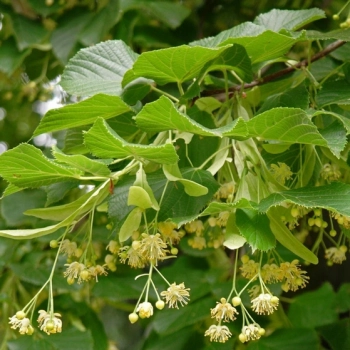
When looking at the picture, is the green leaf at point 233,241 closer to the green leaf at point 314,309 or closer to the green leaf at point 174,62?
the green leaf at point 174,62

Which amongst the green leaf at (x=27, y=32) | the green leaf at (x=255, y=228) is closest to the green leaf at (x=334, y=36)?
the green leaf at (x=255, y=228)

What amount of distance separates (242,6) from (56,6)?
0.40 m

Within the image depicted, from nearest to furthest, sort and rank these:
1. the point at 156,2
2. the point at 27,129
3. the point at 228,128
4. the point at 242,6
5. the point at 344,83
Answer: the point at 228,128, the point at 344,83, the point at 156,2, the point at 242,6, the point at 27,129

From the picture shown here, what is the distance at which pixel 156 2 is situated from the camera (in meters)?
0.99

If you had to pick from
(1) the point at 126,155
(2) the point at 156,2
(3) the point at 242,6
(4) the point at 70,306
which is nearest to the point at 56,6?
(2) the point at 156,2

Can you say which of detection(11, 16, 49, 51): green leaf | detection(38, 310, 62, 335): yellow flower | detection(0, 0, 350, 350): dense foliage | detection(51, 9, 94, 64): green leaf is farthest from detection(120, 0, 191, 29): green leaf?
detection(38, 310, 62, 335): yellow flower

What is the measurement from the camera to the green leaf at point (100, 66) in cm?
60

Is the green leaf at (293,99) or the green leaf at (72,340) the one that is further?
the green leaf at (72,340)

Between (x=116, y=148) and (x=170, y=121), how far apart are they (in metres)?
0.05

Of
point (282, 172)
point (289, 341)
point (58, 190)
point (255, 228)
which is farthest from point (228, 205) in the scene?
point (289, 341)

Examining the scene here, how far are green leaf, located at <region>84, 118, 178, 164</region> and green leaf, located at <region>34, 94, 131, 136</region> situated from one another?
84mm

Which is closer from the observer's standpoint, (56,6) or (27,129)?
(56,6)

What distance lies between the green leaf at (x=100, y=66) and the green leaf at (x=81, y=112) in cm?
7

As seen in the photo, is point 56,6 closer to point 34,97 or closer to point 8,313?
point 34,97
